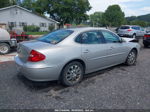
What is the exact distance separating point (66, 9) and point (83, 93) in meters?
37.6

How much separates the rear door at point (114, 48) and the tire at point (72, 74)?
1.18 m

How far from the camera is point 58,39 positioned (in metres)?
3.31

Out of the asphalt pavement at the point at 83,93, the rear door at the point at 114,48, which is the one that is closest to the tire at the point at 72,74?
the asphalt pavement at the point at 83,93

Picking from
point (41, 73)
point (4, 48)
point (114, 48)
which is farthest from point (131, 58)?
point (4, 48)

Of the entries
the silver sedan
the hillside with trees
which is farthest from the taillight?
the hillside with trees

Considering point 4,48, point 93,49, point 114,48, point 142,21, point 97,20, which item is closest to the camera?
point 93,49

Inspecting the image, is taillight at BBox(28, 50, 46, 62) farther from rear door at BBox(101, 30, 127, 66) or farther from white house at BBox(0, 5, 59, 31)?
white house at BBox(0, 5, 59, 31)

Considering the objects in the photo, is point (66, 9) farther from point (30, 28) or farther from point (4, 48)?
point (4, 48)

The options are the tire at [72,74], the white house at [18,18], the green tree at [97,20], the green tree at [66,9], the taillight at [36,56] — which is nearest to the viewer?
the taillight at [36,56]

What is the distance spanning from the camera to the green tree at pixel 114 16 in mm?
59531

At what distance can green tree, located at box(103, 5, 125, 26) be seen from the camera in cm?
5953

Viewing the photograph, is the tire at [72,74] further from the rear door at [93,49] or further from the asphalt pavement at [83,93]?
the rear door at [93,49]

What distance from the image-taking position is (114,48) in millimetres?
4133

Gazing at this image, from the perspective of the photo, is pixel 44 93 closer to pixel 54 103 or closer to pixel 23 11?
pixel 54 103
